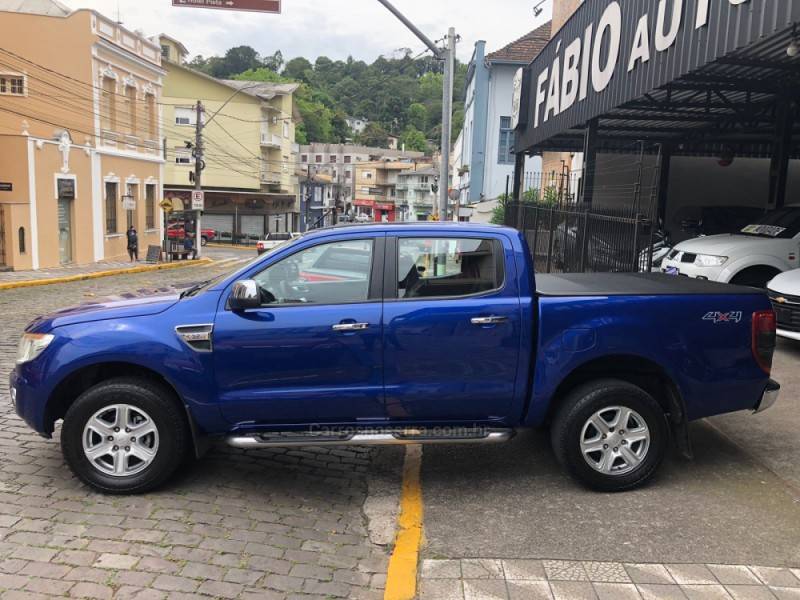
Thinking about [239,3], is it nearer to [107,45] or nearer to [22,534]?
[22,534]

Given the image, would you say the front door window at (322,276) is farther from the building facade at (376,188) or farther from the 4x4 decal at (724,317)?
the building facade at (376,188)

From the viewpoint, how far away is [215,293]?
4.52 meters

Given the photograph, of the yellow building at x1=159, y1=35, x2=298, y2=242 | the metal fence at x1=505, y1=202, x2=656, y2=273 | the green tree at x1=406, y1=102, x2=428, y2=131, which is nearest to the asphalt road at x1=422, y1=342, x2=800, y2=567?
the metal fence at x1=505, y1=202, x2=656, y2=273

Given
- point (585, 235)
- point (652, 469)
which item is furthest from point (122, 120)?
point (652, 469)

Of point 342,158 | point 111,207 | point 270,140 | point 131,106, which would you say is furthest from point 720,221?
point 342,158

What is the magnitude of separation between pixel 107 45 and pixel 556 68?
18.8m

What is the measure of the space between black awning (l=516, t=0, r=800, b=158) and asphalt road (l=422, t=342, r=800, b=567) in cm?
434

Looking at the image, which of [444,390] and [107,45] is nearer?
[444,390]

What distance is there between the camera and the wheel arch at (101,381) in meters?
4.52

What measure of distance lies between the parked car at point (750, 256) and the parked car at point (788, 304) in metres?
1.28

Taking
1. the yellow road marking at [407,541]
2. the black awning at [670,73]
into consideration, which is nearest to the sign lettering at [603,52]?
the black awning at [670,73]

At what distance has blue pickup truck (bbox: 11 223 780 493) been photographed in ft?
14.5

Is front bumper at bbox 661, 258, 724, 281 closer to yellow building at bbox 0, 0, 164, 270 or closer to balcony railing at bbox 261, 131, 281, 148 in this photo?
yellow building at bbox 0, 0, 164, 270

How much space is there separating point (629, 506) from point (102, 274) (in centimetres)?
2217
